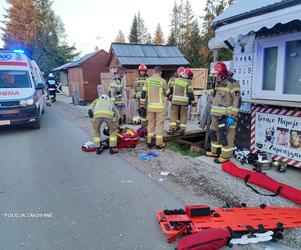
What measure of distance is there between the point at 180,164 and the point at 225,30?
280cm

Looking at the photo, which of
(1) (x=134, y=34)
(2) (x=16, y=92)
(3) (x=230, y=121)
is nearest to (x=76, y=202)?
(3) (x=230, y=121)

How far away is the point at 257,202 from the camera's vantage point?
13.6 ft

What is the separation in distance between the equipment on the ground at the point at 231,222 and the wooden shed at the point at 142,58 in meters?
14.1

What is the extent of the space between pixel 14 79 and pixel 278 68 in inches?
333

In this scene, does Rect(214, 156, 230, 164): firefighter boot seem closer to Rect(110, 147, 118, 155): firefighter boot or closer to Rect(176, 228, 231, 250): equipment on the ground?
Rect(110, 147, 118, 155): firefighter boot

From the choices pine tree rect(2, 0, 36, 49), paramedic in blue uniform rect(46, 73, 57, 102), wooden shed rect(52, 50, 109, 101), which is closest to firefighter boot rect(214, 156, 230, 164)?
wooden shed rect(52, 50, 109, 101)

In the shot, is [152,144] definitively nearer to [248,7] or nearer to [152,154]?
[152,154]

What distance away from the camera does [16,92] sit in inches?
371

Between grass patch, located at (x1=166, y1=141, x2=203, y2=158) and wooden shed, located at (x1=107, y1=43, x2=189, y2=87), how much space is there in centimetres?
1017

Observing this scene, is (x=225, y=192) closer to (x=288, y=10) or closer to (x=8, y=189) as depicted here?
(x=288, y=10)

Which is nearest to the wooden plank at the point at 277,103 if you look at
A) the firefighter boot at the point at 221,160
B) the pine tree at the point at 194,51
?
the firefighter boot at the point at 221,160

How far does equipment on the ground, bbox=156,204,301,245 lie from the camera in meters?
3.17

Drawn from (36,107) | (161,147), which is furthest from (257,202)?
(36,107)

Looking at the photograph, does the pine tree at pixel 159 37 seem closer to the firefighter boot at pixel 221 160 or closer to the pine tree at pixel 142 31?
the pine tree at pixel 142 31
